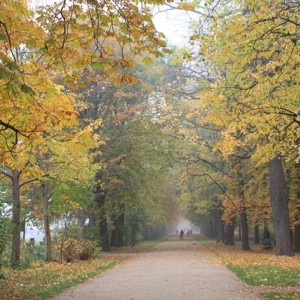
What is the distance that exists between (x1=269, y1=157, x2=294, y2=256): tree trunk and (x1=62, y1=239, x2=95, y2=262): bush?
8806 mm

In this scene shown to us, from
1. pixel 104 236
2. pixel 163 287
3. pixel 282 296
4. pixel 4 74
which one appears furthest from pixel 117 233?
pixel 4 74

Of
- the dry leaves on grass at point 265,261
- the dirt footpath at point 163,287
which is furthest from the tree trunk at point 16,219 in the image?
the dry leaves on grass at point 265,261

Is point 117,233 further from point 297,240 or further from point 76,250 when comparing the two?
point 76,250

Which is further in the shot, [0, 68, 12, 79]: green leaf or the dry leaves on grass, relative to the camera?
the dry leaves on grass

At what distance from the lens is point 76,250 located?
61.1ft

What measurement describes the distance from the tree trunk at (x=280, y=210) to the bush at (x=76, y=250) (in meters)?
8.81

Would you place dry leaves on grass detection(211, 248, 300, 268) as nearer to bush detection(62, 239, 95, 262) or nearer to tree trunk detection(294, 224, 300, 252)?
bush detection(62, 239, 95, 262)

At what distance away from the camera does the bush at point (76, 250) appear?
59.6 feet

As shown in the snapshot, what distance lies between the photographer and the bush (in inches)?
715

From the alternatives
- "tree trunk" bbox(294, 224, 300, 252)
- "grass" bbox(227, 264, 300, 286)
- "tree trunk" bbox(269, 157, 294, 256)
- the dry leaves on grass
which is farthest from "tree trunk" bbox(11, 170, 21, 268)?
"tree trunk" bbox(294, 224, 300, 252)

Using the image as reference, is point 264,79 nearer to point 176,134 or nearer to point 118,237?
point 176,134

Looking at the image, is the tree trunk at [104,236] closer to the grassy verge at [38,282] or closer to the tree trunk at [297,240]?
the tree trunk at [297,240]

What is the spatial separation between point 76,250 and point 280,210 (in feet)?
30.9

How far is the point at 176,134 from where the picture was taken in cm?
2522
